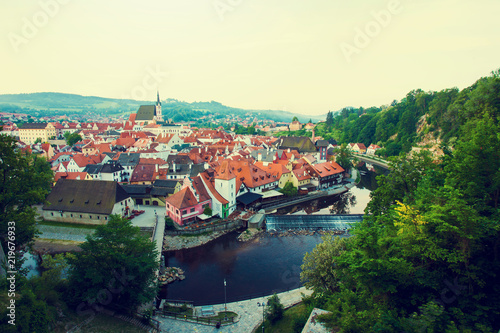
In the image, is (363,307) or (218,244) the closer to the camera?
(363,307)

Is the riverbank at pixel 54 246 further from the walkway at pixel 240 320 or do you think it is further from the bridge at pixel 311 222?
the bridge at pixel 311 222

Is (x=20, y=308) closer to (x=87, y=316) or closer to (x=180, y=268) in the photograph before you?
(x=87, y=316)

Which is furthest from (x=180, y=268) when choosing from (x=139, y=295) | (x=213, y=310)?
(x=139, y=295)

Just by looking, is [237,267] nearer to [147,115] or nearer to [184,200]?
A: [184,200]

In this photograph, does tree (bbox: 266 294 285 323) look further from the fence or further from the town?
the fence

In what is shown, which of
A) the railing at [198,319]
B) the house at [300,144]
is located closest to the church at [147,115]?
the house at [300,144]
